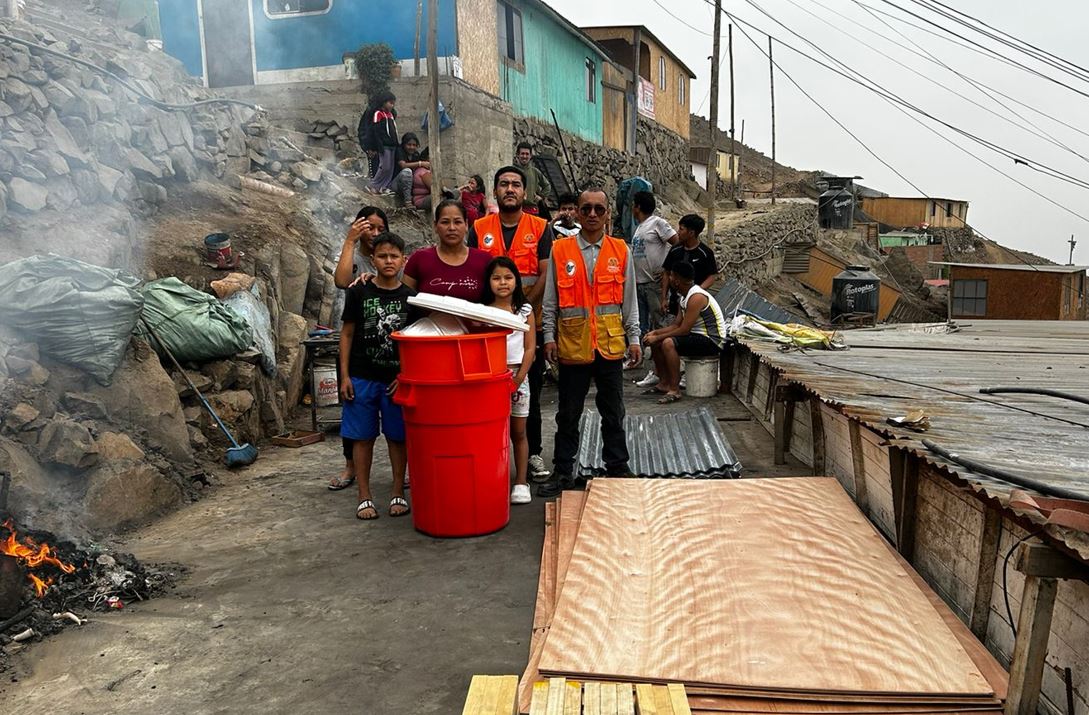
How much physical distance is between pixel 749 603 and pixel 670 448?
2900mm

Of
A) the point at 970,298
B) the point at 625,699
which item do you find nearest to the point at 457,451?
the point at 625,699

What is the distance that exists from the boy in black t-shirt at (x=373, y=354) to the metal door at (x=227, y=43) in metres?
11.6

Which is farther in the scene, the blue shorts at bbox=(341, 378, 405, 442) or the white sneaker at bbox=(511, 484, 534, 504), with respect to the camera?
the white sneaker at bbox=(511, 484, 534, 504)

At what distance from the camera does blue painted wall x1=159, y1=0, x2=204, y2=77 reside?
50.7ft

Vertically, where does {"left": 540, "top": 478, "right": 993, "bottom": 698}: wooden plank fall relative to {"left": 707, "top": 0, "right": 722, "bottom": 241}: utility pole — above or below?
below

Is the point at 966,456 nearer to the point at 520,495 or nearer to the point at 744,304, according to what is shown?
the point at 520,495

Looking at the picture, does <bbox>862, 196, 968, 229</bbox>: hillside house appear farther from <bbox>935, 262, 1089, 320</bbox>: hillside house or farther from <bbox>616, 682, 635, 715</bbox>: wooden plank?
<bbox>616, 682, 635, 715</bbox>: wooden plank

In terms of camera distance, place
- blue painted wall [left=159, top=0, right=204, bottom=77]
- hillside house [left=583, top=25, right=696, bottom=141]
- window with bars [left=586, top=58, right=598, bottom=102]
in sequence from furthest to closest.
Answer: hillside house [left=583, top=25, right=696, bottom=141] → window with bars [left=586, top=58, right=598, bottom=102] → blue painted wall [left=159, top=0, right=204, bottom=77]

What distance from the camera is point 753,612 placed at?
3264 millimetres

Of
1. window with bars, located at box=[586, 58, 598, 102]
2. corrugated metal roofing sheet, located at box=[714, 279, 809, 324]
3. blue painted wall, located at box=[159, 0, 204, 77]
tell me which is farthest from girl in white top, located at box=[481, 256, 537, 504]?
window with bars, located at box=[586, 58, 598, 102]

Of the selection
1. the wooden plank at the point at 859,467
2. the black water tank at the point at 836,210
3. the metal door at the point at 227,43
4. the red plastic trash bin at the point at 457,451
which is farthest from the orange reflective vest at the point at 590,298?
the black water tank at the point at 836,210

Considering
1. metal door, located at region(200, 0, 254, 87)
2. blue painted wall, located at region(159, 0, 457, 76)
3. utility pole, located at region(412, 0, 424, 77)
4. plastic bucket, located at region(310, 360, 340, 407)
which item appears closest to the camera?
plastic bucket, located at region(310, 360, 340, 407)

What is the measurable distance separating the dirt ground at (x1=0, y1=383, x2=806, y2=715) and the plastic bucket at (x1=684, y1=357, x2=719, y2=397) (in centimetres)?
420

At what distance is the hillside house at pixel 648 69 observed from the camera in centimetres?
2853
